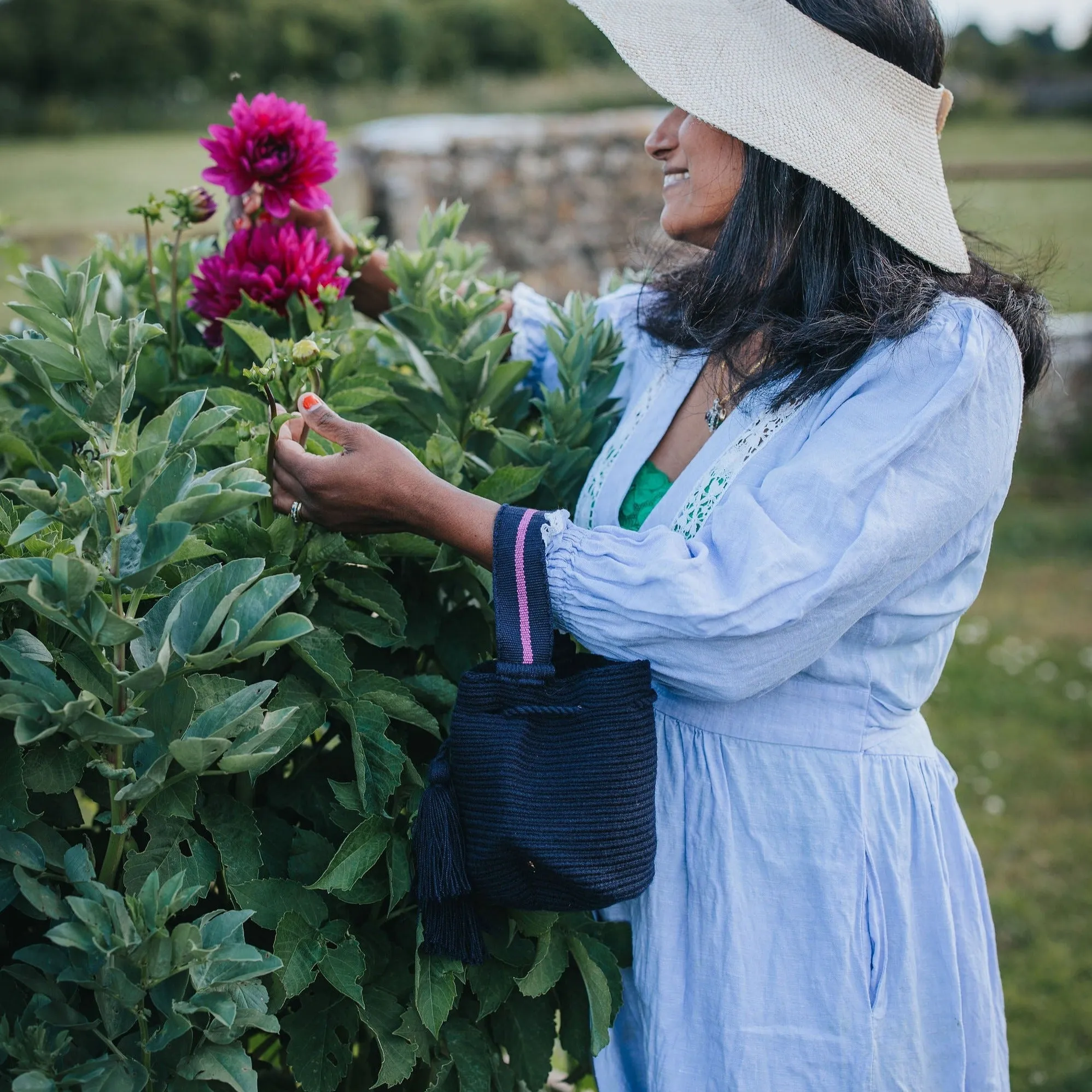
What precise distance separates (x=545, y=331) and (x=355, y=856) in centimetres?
92

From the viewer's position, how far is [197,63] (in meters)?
39.7

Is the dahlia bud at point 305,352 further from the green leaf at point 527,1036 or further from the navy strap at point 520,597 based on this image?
the green leaf at point 527,1036

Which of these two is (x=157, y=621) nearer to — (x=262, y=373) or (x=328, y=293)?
(x=262, y=373)

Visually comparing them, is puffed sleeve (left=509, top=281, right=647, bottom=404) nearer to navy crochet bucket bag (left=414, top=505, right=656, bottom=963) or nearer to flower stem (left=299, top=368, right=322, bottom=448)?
flower stem (left=299, top=368, right=322, bottom=448)

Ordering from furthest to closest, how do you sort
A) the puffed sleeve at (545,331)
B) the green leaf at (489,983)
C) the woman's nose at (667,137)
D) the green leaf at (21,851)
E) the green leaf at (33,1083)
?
1. the puffed sleeve at (545,331)
2. the woman's nose at (667,137)
3. the green leaf at (489,983)
4. the green leaf at (21,851)
5. the green leaf at (33,1083)

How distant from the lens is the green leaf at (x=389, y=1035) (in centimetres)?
131

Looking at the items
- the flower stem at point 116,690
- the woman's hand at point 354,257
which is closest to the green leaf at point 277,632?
the flower stem at point 116,690

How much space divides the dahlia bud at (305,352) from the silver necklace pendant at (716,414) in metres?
0.60

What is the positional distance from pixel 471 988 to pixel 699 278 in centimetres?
102

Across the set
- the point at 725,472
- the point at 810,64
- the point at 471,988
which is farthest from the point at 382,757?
the point at 810,64

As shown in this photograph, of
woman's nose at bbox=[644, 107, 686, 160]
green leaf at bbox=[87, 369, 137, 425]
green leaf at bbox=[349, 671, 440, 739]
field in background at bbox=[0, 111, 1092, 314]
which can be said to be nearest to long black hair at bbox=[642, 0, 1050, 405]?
woman's nose at bbox=[644, 107, 686, 160]

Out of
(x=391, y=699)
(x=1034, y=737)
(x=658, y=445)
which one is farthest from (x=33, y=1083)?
(x=1034, y=737)

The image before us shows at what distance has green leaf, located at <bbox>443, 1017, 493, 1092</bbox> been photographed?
142 cm

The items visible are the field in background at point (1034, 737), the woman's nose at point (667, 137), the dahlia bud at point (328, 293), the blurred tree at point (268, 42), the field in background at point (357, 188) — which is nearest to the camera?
the dahlia bud at point (328, 293)
